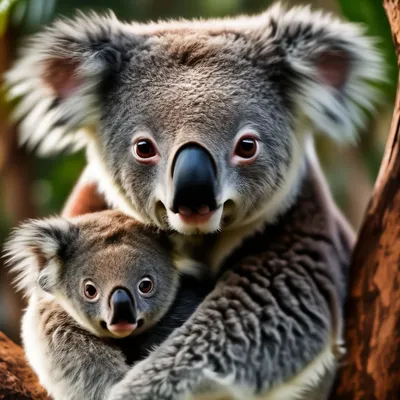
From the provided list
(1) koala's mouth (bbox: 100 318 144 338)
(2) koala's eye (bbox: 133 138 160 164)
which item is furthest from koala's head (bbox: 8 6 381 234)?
(1) koala's mouth (bbox: 100 318 144 338)

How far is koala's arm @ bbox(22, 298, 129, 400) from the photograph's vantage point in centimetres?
227

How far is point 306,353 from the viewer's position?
2.34m

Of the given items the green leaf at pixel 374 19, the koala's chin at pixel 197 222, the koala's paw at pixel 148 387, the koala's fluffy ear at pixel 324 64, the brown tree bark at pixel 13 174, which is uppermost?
the green leaf at pixel 374 19

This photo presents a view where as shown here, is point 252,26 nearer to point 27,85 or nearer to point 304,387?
point 27,85

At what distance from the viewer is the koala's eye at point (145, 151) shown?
2247 millimetres

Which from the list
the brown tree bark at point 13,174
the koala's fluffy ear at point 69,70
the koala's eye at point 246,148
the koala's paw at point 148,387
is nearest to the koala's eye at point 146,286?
the koala's paw at point 148,387

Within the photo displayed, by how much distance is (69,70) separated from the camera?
254 centimetres

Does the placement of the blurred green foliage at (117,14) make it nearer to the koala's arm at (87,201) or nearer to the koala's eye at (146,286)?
the koala's arm at (87,201)

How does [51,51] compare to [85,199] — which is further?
[85,199]

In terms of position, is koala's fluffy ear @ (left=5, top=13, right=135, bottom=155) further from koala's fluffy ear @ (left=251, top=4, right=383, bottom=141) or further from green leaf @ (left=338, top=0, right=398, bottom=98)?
green leaf @ (left=338, top=0, right=398, bottom=98)

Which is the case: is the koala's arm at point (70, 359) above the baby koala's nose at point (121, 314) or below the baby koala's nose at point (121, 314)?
below

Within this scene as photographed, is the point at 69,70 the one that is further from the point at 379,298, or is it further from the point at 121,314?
the point at 379,298

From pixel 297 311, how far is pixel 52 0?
232 cm

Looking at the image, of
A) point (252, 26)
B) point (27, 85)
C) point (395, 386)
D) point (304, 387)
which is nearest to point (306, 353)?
point (304, 387)
